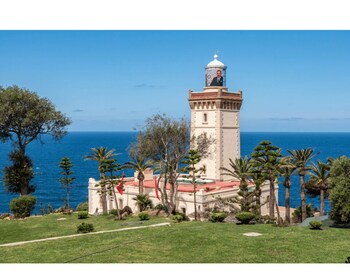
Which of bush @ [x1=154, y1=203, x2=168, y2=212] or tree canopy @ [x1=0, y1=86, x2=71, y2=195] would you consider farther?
tree canopy @ [x1=0, y1=86, x2=71, y2=195]

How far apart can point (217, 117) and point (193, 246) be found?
25.6 metres

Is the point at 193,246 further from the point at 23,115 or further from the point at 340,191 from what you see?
the point at 23,115

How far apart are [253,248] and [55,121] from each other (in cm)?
3225

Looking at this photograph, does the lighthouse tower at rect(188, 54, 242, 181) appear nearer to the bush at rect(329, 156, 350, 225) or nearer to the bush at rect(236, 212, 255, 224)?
the bush at rect(236, 212, 255, 224)

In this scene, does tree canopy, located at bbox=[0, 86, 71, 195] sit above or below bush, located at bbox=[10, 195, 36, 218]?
above

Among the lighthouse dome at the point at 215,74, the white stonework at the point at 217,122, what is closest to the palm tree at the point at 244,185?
the white stonework at the point at 217,122

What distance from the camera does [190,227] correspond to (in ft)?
91.4

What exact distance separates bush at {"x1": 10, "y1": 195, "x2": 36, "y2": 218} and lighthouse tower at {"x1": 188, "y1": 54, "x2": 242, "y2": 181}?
18.7m

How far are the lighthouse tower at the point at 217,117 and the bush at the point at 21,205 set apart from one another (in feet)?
61.4

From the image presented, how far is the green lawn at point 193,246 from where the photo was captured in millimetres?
19484

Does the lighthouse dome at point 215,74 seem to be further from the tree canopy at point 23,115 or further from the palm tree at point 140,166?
the tree canopy at point 23,115

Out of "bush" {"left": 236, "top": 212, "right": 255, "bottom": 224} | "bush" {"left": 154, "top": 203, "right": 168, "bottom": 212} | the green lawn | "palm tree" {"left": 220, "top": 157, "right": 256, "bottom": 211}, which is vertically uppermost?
"palm tree" {"left": 220, "top": 157, "right": 256, "bottom": 211}

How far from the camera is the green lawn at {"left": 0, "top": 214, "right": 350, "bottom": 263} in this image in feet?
63.9

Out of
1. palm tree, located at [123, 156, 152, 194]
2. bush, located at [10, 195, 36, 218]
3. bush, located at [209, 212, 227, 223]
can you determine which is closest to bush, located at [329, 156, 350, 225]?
bush, located at [209, 212, 227, 223]
